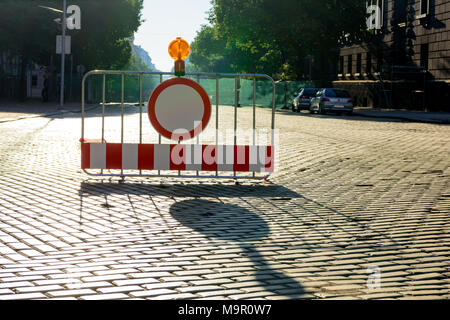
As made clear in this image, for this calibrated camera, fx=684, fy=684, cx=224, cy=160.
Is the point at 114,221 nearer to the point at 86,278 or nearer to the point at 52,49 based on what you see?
the point at 86,278

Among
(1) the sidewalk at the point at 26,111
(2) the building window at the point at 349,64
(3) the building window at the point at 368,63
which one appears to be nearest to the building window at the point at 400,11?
(3) the building window at the point at 368,63

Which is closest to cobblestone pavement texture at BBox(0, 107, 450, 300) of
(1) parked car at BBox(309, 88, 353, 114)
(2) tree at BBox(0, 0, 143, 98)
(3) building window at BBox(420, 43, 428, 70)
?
(1) parked car at BBox(309, 88, 353, 114)

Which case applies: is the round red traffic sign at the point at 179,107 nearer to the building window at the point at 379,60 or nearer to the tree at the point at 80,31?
the building window at the point at 379,60

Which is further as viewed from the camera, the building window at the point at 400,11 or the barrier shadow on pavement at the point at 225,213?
the building window at the point at 400,11

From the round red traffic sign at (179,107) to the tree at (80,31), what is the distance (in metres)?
41.2

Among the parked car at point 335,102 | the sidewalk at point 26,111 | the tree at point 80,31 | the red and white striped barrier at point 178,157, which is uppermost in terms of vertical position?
the tree at point 80,31

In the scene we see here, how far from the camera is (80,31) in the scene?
54.8 meters

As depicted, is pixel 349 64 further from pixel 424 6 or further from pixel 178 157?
pixel 178 157

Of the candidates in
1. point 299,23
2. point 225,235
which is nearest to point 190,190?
point 225,235

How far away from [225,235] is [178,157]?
3.04 m

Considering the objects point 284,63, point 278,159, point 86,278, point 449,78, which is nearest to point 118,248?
point 86,278

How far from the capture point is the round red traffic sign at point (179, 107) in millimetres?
8734

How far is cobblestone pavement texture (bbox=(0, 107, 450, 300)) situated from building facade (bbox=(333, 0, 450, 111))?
26.7 m
